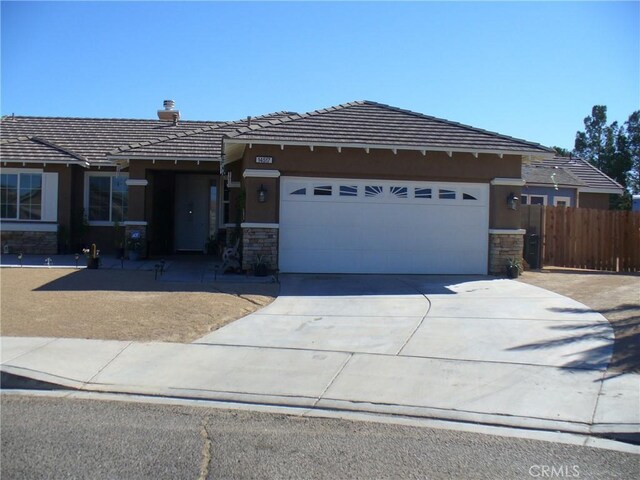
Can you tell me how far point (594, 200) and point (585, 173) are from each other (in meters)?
1.52

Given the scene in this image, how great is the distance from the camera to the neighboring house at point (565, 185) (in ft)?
89.3

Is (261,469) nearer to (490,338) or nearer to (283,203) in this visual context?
(490,338)

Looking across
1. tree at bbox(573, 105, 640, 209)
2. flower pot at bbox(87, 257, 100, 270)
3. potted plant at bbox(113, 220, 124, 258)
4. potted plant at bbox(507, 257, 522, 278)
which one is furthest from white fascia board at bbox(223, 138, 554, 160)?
tree at bbox(573, 105, 640, 209)

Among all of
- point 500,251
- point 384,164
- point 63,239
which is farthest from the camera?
point 63,239

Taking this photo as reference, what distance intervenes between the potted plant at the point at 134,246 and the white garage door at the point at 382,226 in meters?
5.34

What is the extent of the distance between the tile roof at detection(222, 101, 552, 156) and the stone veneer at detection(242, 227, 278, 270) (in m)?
2.23

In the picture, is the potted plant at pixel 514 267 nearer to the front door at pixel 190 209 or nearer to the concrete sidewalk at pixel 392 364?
the concrete sidewalk at pixel 392 364

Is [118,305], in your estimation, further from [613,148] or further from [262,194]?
[613,148]

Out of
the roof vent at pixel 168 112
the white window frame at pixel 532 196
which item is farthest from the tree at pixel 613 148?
the roof vent at pixel 168 112

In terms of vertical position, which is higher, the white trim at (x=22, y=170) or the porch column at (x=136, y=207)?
the white trim at (x=22, y=170)

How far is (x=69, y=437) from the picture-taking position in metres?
5.72

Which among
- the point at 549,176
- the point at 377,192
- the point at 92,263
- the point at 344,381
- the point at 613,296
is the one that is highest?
the point at 549,176

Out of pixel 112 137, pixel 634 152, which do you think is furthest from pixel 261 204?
pixel 634 152

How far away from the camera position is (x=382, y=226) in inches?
627
